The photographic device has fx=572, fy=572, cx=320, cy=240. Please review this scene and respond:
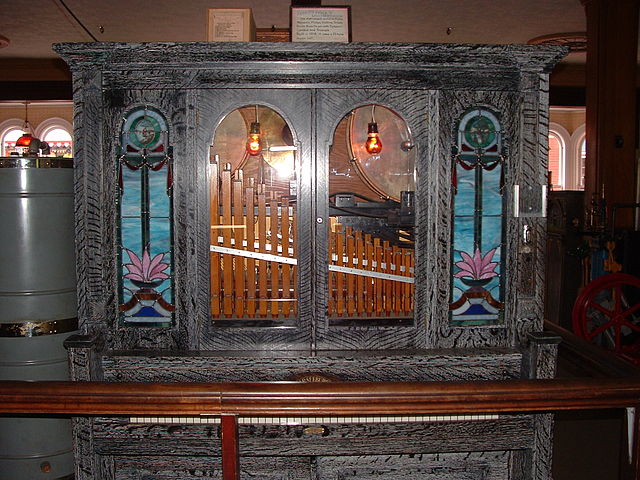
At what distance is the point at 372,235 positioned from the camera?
2.36 meters

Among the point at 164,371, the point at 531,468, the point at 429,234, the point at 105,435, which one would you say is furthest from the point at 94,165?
the point at 531,468

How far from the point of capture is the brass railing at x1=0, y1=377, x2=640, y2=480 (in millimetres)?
1318

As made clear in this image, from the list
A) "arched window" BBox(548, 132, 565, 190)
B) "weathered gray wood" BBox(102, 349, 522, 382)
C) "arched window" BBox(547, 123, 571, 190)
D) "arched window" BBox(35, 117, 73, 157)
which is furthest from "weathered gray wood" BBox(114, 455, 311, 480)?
"arched window" BBox(548, 132, 565, 190)

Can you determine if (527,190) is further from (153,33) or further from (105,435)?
(153,33)

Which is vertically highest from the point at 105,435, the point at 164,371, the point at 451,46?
the point at 451,46

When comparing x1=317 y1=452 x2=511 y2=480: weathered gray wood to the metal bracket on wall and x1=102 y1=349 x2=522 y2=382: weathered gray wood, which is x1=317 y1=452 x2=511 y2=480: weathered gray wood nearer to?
x1=102 y1=349 x2=522 y2=382: weathered gray wood

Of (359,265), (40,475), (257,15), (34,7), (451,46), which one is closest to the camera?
(451,46)

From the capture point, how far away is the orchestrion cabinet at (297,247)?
2.15m

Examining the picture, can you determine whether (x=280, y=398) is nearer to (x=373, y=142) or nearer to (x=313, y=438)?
(x=313, y=438)

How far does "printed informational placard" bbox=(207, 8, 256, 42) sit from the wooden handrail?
1551mm

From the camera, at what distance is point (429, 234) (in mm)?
2225

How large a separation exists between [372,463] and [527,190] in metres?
1.20

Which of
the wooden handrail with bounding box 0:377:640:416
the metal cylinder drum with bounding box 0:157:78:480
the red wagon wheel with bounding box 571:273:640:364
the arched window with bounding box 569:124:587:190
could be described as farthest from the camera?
the arched window with bounding box 569:124:587:190

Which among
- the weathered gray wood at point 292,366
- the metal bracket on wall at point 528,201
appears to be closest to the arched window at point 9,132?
the weathered gray wood at point 292,366
